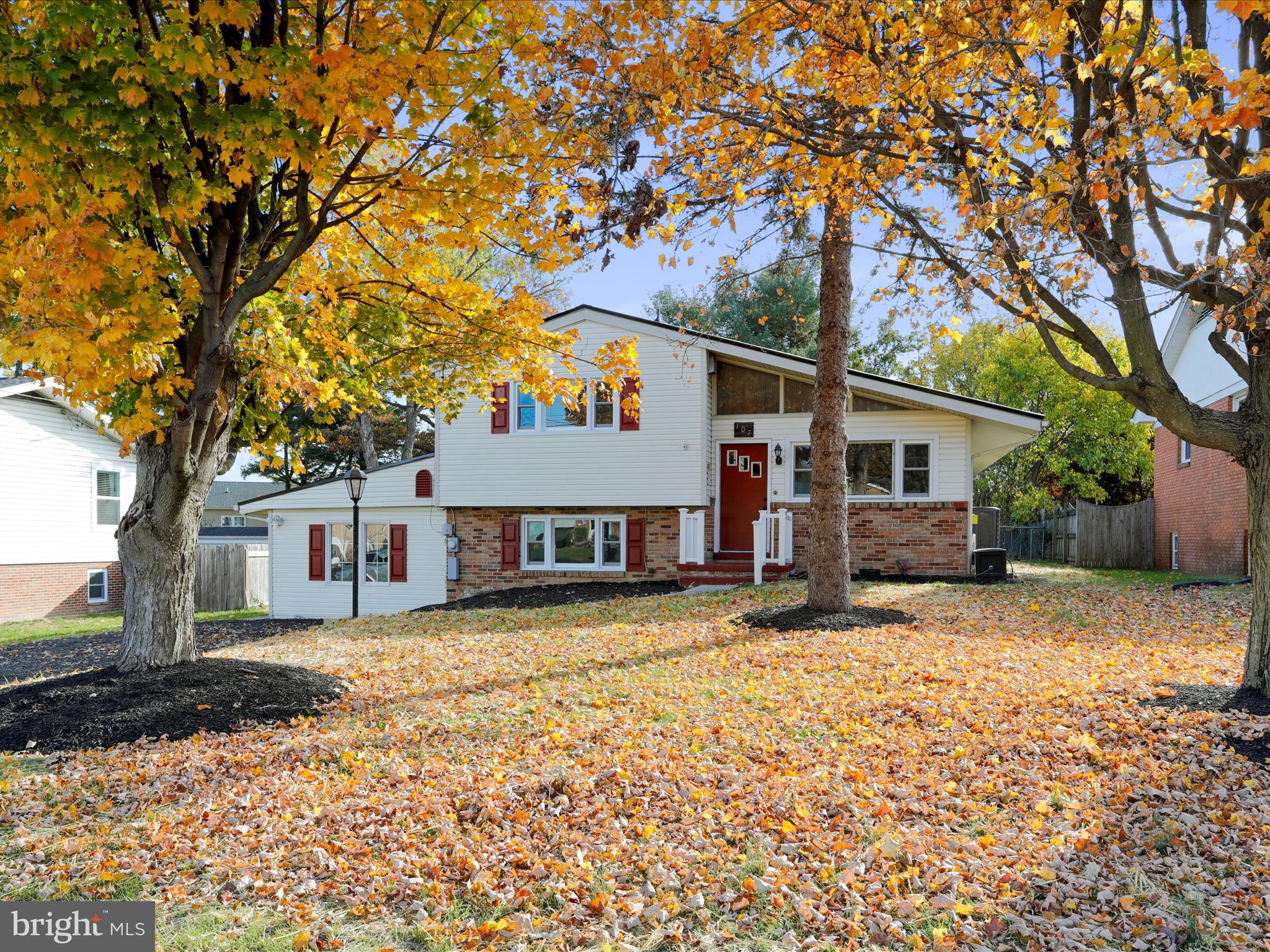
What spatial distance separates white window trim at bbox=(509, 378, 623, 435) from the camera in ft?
55.3

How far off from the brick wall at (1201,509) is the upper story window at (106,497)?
24.2m

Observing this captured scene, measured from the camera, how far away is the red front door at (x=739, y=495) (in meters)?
17.1

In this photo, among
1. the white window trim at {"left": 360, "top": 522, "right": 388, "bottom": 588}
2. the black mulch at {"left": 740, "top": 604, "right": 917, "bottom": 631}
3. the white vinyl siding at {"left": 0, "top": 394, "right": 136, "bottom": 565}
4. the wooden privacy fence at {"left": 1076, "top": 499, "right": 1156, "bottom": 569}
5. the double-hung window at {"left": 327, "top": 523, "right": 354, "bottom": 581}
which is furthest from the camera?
the wooden privacy fence at {"left": 1076, "top": 499, "right": 1156, "bottom": 569}

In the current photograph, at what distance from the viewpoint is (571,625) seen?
34.8 ft

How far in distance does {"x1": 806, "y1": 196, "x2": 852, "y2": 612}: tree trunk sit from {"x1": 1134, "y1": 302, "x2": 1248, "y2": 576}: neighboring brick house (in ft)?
26.1

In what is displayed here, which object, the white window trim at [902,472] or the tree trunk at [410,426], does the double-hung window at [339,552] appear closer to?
the tree trunk at [410,426]

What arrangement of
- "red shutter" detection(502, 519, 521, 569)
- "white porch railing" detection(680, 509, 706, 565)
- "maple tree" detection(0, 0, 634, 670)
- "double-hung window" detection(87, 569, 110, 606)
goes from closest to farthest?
"maple tree" detection(0, 0, 634, 670)
"white porch railing" detection(680, 509, 706, 565)
"red shutter" detection(502, 519, 521, 569)
"double-hung window" detection(87, 569, 110, 606)

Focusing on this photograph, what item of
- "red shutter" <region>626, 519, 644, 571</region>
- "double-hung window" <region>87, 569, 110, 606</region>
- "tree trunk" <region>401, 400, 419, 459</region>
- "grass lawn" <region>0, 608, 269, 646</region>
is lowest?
"grass lawn" <region>0, 608, 269, 646</region>

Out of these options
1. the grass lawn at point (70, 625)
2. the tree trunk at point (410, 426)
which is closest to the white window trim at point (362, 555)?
the grass lawn at point (70, 625)

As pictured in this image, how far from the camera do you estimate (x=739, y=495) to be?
17.2 m

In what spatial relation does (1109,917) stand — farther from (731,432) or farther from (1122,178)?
(731,432)

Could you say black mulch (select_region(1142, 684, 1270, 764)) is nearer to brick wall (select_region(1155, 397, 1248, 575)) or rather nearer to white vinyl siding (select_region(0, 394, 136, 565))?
brick wall (select_region(1155, 397, 1248, 575))

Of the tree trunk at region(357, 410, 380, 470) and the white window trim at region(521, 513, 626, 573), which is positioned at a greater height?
the tree trunk at region(357, 410, 380, 470)

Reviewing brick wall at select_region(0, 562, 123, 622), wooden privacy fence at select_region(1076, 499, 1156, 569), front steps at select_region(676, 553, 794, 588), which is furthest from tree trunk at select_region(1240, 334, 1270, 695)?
brick wall at select_region(0, 562, 123, 622)
